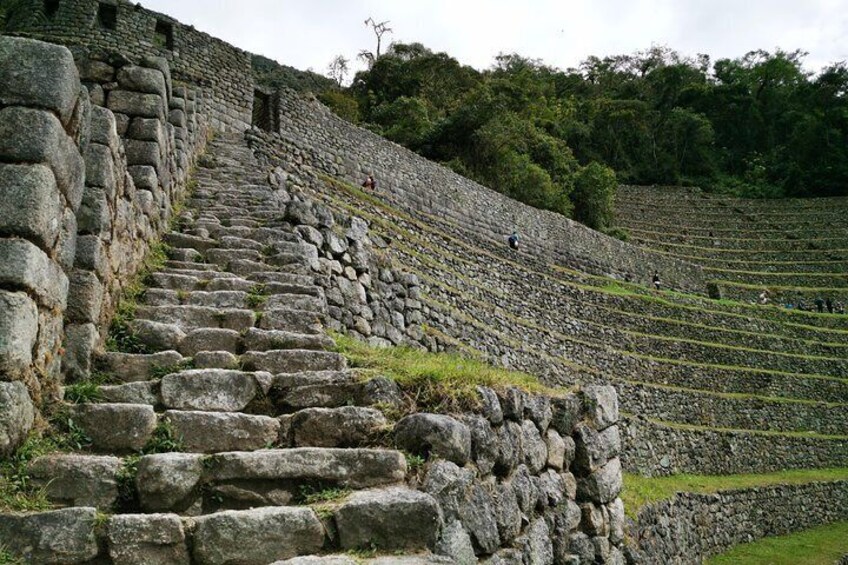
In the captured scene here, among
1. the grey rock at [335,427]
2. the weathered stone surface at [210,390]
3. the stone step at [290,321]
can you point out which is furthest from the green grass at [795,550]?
the weathered stone surface at [210,390]

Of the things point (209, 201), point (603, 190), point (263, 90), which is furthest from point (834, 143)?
point (209, 201)

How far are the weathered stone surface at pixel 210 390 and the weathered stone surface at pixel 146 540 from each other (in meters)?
0.95

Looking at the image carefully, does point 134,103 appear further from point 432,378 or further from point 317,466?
point 317,466

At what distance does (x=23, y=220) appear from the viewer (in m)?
3.05

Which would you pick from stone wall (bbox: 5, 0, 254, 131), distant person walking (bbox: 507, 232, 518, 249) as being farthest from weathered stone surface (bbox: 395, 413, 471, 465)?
distant person walking (bbox: 507, 232, 518, 249)

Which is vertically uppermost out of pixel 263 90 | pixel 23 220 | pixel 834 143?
pixel 834 143

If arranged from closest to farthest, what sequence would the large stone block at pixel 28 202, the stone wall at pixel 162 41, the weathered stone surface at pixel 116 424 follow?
1. the large stone block at pixel 28 202
2. the weathered stone surface at pixel 116 424
3. the stone wall at pixel 162 41

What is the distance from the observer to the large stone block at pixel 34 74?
321 cm

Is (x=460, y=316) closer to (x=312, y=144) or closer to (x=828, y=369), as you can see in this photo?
(x=312, y=144)

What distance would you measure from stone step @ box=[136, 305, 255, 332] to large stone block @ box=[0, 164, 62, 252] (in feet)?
4.69

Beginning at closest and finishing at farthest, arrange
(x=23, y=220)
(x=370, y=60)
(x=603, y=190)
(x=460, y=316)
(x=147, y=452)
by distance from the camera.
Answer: (x=23, y=220), (x=147, y=452), (x=460, y=316), (x=603, y=190), (x=370, y=60)

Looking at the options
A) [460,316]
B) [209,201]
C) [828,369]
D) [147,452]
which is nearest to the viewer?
[147,452]

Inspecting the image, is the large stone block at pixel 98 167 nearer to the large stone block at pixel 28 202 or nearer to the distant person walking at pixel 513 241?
the large stone block at pixel 28 202

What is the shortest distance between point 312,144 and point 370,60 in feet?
96.3
